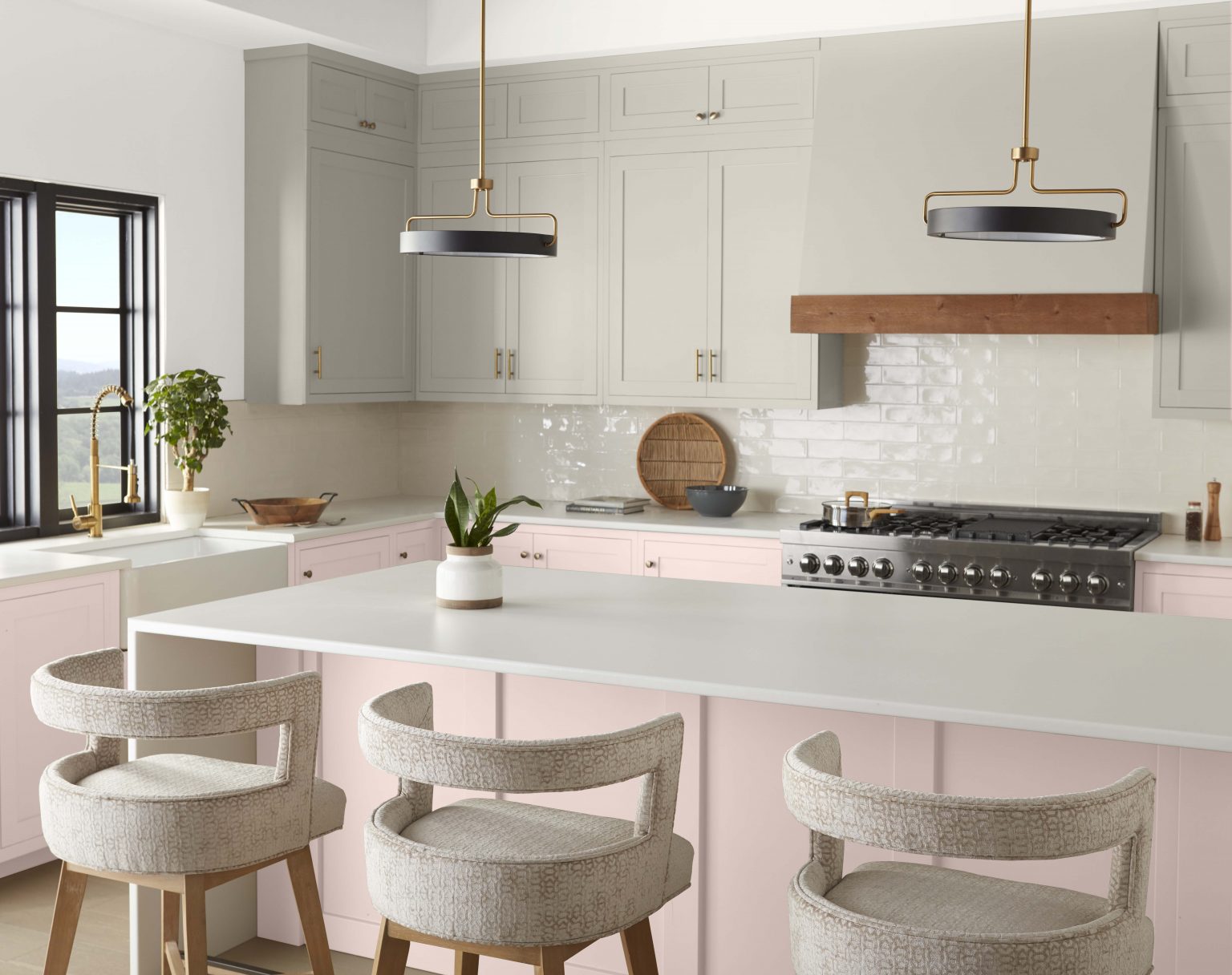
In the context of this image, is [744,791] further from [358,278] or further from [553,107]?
[553,107]

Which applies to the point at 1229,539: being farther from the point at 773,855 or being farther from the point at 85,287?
the point at 85,287

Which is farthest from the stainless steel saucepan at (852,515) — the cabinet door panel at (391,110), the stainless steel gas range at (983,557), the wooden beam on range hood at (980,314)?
the cabinet door panel at (391,110)

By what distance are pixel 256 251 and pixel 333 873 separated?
3.06 meters

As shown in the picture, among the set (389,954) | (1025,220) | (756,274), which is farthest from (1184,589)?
(389,954)

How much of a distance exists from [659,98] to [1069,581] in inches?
99.3

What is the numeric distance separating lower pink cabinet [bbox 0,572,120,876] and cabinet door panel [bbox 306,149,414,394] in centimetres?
168

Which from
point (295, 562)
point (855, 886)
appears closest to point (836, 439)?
point (295, 562)

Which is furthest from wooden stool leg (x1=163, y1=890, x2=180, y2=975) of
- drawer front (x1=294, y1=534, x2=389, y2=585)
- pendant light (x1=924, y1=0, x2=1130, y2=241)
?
drawer front (x1=294, y1=534, x2=389, y2=585)

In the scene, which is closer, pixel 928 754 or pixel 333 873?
pixel 928 754

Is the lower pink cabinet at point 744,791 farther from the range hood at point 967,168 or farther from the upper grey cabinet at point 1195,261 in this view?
the upper grey cabinet at point 1195,261

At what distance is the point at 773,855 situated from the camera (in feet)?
9.78

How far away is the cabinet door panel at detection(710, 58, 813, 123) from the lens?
5.40m

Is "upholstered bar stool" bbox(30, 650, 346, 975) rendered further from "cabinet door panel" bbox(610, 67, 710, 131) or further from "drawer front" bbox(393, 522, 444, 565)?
"cabinet door panel" bbox(610, 67, 710, 131)

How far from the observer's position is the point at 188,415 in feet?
16.8
